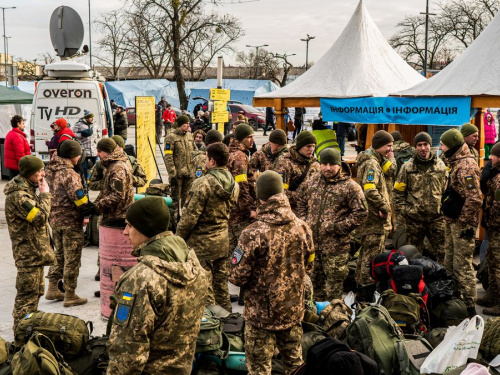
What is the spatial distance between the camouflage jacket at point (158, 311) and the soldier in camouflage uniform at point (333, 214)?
9.26ft

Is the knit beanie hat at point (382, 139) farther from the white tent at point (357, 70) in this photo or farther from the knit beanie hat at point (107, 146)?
the knit beanie hat at point (107, 146)

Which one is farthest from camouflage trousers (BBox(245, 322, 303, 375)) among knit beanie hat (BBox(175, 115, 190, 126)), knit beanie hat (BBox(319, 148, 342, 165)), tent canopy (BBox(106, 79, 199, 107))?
tent canopy (BBox(106, 79, 199, 107))

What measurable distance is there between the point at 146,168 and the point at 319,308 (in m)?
7.77

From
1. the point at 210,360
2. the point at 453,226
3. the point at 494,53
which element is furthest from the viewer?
the point at 494,53

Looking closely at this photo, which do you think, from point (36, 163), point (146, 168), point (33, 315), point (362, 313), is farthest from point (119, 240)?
point (146, 168)

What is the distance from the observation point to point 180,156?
10.7 m

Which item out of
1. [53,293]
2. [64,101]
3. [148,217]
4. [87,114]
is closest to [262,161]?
[53,293]

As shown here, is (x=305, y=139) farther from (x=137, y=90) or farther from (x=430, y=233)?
(x=137, y=90)

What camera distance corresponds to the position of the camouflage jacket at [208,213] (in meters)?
5.90

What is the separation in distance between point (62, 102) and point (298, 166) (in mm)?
7861

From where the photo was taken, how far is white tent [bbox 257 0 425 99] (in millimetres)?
10914

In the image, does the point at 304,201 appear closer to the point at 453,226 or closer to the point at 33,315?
the point at 453,226

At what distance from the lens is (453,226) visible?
21.9ft

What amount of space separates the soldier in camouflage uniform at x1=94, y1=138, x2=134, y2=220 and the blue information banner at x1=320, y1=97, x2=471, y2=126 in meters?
5.00
